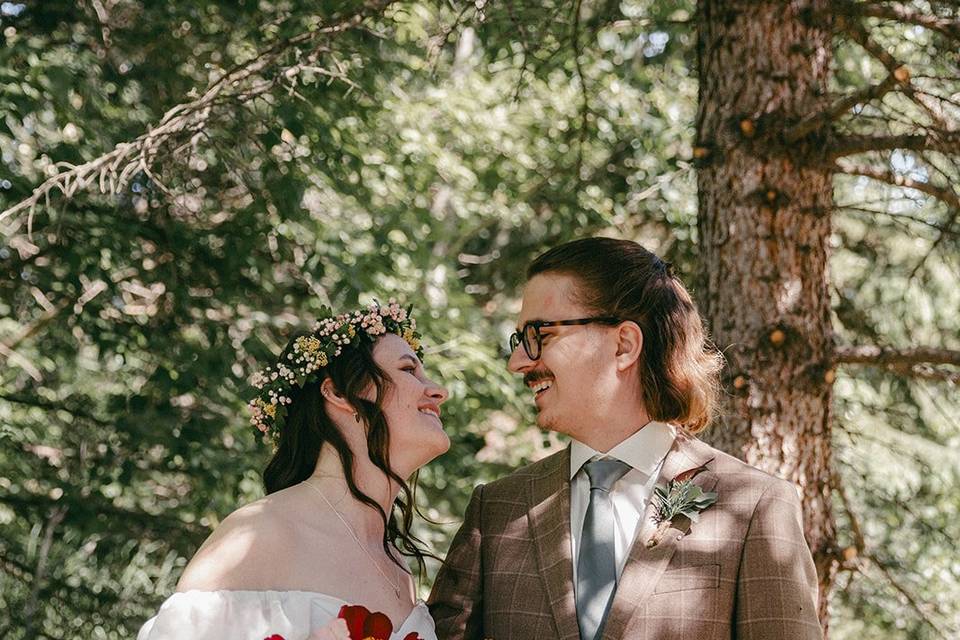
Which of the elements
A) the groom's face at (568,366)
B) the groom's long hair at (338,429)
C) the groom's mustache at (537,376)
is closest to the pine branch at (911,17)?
the groom's face at (568,366)

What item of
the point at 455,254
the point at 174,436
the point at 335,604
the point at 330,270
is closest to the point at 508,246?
the point at 455,254

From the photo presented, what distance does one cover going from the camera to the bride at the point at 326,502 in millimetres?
2750

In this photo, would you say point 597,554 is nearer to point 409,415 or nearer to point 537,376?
point 537,376

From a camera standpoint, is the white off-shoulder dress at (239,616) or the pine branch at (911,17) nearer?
the white off-shoulder dress at (239,616)

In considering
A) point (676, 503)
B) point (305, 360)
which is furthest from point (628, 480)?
point (305, 360)

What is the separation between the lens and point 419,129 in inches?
284

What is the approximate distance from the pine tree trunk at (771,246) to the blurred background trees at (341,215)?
0.01 metres

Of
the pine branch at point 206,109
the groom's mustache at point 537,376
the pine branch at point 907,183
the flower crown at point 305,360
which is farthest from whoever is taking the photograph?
the pine branch at point 206,109

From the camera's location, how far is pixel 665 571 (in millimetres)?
2811

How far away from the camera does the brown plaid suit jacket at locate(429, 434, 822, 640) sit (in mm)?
2701

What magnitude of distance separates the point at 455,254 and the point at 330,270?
13.2 feet

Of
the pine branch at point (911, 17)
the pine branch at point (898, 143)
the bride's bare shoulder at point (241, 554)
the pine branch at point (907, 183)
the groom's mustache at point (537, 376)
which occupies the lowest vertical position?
the bride's bare shoulder at point (241, 554)

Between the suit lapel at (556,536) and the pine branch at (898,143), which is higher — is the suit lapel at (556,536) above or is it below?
below

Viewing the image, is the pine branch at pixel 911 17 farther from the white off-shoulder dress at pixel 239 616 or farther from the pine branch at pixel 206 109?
the white off-shoulder dress at pixel 239 616
